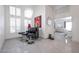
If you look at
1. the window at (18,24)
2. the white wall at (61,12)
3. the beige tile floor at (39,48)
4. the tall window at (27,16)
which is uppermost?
the white wall at (61,12)

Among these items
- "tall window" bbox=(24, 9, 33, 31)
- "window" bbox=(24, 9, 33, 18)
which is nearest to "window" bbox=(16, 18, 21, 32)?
"tall window" bbox=(24, 9, 33, 31)

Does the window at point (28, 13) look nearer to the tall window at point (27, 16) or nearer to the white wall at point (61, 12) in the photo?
the tall window at point (27, 16)

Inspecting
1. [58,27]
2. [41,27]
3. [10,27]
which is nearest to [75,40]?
[58,27]

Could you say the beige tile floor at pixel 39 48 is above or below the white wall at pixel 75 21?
below

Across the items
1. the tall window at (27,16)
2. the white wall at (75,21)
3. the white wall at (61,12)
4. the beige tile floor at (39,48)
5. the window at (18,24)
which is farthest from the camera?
the white wall at (61,12)

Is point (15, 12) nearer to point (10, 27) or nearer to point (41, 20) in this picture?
point (10, 27)

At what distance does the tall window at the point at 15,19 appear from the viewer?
4230 mm

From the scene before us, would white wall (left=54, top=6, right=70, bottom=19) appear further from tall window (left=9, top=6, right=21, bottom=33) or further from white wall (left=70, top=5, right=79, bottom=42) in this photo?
tall window (left=9, top=6, right=21, bottom=33)

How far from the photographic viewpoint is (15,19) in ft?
14.8

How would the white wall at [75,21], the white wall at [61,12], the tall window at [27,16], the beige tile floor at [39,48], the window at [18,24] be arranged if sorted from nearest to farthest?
the beige tile floor at [39,48], the window at [18,24], the tall window at [27,16], the white wall at [75,21], the white wall at [61,12]

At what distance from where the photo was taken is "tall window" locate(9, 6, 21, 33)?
4230 millimetres

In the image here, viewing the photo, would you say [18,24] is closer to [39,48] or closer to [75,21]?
[39,48]

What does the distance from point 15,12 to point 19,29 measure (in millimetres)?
1205

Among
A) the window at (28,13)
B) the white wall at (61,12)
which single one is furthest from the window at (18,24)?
the white wall at (61,12)
